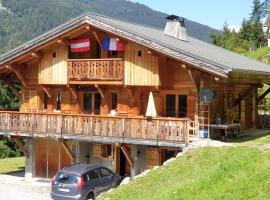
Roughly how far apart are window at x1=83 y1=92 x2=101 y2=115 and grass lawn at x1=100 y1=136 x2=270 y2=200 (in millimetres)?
9526

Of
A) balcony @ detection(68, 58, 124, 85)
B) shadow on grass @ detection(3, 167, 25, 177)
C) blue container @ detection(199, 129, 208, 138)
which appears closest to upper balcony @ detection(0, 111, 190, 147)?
blue container @ detection(199, 129, 208, 138)

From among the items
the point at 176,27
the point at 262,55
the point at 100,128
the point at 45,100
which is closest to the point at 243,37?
the point at 262,55

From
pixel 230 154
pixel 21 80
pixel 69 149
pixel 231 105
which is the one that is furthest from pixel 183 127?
pixel 21 80

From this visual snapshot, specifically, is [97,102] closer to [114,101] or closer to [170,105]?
[114,101]

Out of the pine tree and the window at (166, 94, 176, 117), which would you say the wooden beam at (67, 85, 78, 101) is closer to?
the window at (166, 94, 176, 117)

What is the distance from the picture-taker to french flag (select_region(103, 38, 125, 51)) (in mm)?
24917

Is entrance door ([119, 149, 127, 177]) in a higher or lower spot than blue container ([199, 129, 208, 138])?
lower

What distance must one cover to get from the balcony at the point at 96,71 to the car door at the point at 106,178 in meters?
4.86

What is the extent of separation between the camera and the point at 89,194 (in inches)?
812

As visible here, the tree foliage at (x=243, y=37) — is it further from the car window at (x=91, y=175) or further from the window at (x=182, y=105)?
the car window at (x=91, y=175)

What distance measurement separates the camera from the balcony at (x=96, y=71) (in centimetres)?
2482

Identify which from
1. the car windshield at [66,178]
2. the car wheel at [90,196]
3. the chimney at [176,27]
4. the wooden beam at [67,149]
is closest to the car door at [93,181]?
the car wheel at [90,196]

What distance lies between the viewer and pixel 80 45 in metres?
26.3

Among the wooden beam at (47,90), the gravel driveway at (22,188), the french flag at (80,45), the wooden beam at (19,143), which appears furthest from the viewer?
the wooden beam at (47,90)
